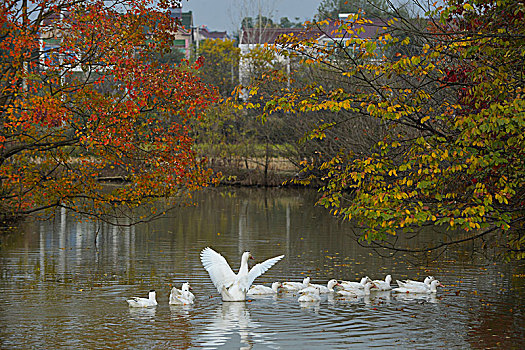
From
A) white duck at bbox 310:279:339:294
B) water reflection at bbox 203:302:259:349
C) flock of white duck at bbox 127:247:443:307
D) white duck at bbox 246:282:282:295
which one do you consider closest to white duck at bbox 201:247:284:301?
flock of white duck at bbox 127:247:443:307

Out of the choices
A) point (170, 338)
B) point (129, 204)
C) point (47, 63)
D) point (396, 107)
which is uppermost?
point (47, 63)

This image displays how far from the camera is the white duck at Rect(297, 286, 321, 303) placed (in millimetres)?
13977

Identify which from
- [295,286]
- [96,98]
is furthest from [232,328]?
[96,98]

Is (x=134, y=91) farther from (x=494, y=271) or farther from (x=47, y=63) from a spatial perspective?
(x=494, y=271)

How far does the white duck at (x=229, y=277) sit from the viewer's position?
14055mm

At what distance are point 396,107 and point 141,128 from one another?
7.45 metres

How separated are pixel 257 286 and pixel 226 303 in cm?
100

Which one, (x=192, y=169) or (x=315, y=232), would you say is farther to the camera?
(x=315, y=232)

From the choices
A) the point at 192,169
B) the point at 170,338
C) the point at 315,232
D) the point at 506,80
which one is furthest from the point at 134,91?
the point at 315,232

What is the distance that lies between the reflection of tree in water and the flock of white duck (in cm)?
39

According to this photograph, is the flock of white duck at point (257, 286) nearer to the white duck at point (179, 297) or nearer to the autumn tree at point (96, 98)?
the white duck at point (179, 297)

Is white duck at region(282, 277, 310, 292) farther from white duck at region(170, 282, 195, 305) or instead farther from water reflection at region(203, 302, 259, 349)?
white duck at region(170, 282, 195, 305)

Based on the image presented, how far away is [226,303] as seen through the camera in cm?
1399

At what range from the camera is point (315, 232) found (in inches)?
1013
